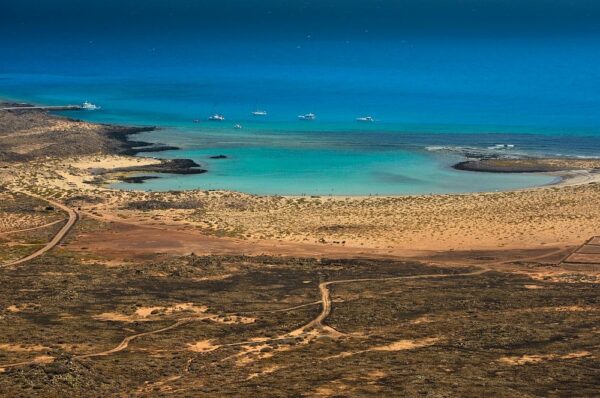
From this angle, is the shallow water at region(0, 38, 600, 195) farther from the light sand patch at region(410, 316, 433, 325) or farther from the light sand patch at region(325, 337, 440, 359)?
the light sand patch at region(325, 337, 440, 359)

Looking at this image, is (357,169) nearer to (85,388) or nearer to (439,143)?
(439,143)

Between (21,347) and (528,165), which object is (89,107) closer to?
(528,165)

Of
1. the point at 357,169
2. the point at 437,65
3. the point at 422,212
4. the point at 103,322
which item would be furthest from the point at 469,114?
the point at 103,322

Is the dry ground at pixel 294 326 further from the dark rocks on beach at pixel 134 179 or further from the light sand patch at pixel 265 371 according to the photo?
the dark rocks on beach at pixel 134 179

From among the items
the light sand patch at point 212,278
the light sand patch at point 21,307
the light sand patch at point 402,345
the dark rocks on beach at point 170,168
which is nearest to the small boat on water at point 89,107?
the dark rocks on beach at point 170,168

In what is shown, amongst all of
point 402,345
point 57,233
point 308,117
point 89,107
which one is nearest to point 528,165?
point 308,117
